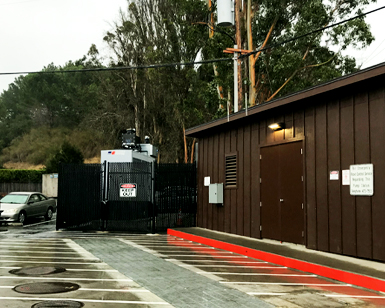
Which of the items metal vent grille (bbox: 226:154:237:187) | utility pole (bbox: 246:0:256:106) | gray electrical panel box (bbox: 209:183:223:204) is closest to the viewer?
metal vent grille (bbox: 226:154:237:187)

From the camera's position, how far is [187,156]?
39.1 m

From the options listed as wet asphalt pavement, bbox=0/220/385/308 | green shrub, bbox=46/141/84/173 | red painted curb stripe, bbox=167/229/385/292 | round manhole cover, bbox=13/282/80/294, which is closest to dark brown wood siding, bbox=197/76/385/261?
red painted curb stripe, bbox=167/229/385/292

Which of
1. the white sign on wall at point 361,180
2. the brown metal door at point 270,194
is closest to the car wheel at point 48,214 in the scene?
the brown metal door at point 270,194

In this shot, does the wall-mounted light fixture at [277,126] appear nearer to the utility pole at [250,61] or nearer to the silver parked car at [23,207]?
the silver parked car at [23,207]

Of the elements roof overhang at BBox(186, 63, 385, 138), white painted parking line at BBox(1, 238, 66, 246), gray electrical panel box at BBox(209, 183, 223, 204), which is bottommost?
white painted parking line at BBox(1, 238, 66, 246)

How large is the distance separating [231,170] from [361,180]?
18.4 feet

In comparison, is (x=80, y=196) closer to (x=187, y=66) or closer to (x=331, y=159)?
(x=331, y=159)

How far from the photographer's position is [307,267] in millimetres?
8398

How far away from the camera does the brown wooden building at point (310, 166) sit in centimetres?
865

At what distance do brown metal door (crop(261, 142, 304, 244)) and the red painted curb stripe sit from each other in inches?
50.9

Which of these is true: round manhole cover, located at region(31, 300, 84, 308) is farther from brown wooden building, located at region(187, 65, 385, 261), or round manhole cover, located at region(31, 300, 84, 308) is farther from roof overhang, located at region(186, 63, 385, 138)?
roof overhang, located at region(186, 63, 385, 138)

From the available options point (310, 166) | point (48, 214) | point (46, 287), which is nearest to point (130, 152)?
point (48, 214)

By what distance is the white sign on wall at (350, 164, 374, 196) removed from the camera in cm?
865

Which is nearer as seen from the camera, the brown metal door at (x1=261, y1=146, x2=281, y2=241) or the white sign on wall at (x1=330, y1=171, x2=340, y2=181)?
the white sign on wall at (x1=330, y1=171, x2=340, y2=181)
